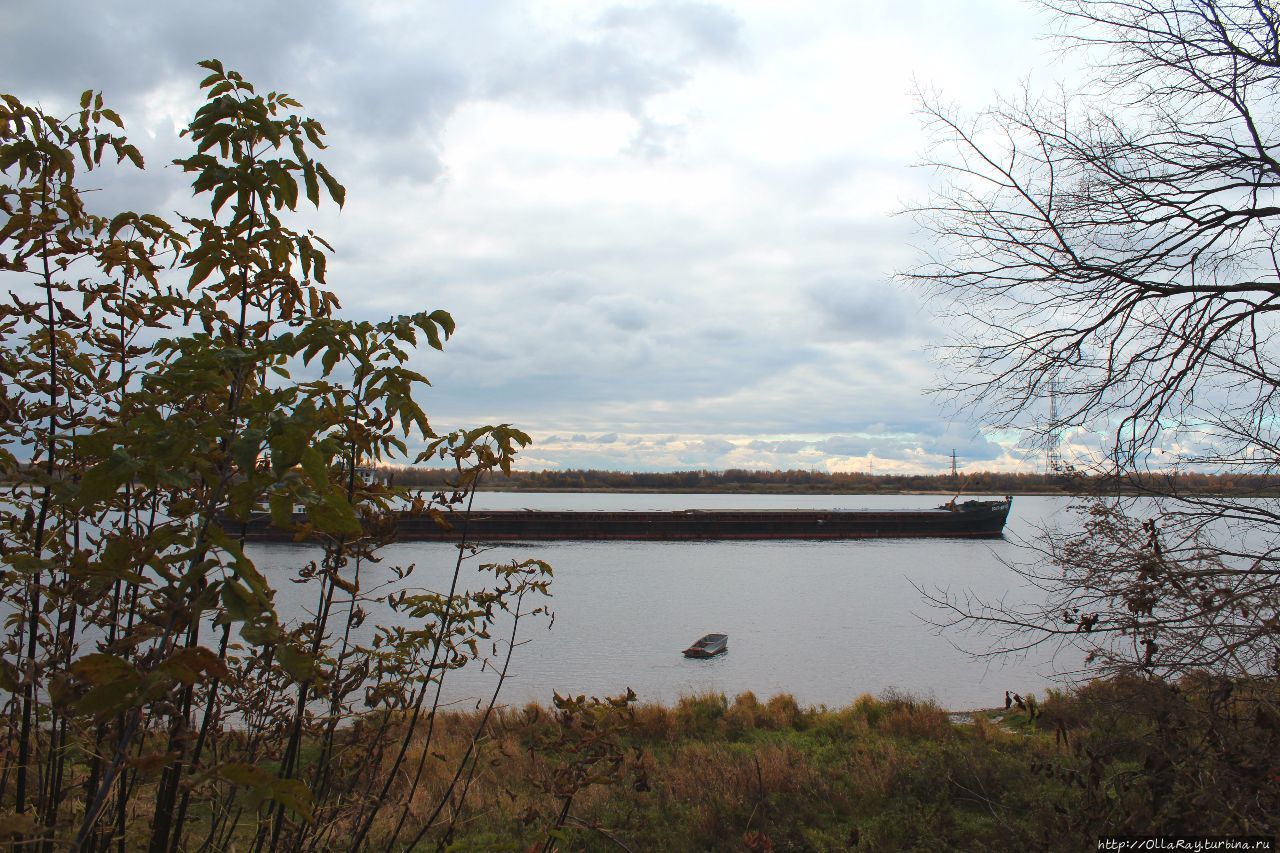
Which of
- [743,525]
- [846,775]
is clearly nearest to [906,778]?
[846,775]

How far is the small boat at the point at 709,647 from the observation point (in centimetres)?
1847

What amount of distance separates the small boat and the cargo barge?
92.9ft

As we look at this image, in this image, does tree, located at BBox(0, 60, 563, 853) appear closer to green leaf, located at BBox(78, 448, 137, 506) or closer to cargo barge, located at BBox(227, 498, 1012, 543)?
green leaf, located at BBox(78, 448, 137, 506)

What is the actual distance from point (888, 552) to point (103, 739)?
4757 cm

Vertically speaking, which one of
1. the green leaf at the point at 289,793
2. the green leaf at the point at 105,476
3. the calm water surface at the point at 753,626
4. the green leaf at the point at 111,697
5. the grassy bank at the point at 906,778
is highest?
the green leaf at the point at 105,476

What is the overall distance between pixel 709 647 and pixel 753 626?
15.8ft

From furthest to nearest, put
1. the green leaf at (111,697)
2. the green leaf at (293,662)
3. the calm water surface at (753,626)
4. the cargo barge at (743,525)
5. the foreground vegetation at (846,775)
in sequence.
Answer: the cargo barge at (743,525) → the calm water surface at (753,626) → the foreground vegetation at (846,775) → the green leaf at (293,662) → the green leaf at (111,697)

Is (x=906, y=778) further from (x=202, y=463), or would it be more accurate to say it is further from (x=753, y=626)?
(x=753, y=626)

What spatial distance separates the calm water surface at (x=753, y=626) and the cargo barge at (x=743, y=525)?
4120 millimetres

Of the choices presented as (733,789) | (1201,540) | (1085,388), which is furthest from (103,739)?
(733,789)

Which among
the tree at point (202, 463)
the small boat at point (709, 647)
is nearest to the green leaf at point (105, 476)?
the tree at point (202, 463)

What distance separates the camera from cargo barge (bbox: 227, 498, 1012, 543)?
48969mm

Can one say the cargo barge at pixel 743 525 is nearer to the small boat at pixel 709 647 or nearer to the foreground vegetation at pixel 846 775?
the small boat at pixel 709 647

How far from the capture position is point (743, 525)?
5325 centimetres
